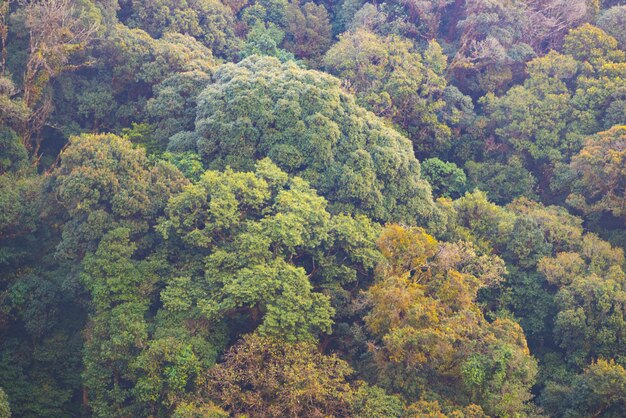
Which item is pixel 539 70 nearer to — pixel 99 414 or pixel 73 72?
pixel 73 72

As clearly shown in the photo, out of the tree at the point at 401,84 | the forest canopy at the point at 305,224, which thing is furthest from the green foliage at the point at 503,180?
the tree at the point at 401,84

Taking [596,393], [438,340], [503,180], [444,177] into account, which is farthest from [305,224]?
[503,180]

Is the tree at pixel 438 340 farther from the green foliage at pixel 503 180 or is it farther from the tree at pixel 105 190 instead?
the green foliage at pixel 503 180

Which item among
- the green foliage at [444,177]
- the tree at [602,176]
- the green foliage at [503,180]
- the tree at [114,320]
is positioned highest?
the tree at [602,176]

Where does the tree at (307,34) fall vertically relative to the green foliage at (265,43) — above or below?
above

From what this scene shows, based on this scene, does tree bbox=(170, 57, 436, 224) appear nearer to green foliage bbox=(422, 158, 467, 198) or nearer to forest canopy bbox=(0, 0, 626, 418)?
forest canopy bbox=(0, 0, 626, 418)

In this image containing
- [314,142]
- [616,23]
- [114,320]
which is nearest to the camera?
[114,320]

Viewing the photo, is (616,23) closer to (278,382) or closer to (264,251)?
(264,251)

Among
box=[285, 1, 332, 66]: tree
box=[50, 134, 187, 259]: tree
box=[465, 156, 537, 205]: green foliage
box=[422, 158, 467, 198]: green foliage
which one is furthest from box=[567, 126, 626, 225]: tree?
box=[285, 1, 332, 66]: tree
